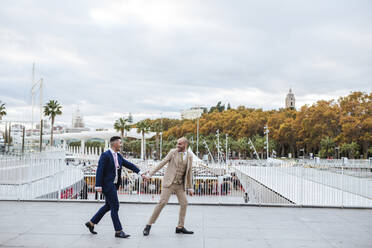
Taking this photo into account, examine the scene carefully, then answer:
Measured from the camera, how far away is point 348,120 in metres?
56.3

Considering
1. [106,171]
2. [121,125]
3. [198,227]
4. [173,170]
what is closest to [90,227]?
[106,171]

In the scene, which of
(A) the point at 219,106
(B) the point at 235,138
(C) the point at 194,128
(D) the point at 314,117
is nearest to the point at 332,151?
(D) the point at 314,117

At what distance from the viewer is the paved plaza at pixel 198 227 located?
246 inches

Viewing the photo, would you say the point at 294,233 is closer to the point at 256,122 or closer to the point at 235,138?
the point at 256,122

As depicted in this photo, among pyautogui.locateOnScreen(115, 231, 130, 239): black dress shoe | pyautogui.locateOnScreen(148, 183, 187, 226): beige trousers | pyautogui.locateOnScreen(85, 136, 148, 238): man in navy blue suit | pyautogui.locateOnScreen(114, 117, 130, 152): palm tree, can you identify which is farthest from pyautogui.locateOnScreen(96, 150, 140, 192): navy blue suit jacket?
pyautogui.locateOnScreen(114, 117, 130, 152): palm tree

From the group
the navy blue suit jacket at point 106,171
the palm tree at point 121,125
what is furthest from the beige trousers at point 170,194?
the palm tree at point 121,125

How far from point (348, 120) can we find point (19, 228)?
56.7 metres

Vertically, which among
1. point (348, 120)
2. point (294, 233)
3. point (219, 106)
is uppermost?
point (219, 106)

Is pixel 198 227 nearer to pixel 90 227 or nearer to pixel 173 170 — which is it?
pixel 173 170

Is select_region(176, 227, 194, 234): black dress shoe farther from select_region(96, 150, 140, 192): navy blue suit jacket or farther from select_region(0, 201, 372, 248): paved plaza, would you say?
→ select_region(96, 150, 140, 192): navy blue suit jacket

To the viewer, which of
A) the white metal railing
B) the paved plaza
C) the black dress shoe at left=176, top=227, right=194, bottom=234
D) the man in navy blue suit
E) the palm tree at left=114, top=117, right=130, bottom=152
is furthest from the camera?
the palm tree at left=114, top=117, right=130, bottom=152

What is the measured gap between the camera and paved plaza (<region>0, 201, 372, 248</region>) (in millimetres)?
6242

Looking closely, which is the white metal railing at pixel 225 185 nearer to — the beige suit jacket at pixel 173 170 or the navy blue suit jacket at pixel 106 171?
the beige suit jacket at pixel 173 170

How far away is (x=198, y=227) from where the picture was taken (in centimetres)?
744
